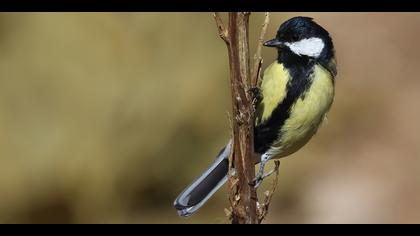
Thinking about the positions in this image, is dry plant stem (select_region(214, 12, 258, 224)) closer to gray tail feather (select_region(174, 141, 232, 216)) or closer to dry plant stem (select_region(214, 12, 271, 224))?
dry plant stem (select_region(214, 12, 271, 224))

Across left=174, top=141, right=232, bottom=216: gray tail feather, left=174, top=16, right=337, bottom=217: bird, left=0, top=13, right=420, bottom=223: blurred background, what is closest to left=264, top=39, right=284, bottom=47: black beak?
left=174, top=16, right=337, bottom=217: bird

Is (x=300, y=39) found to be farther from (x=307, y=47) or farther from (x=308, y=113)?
(x=308, y=113)

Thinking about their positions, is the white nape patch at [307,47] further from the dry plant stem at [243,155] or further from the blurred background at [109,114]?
the blurred background at [109,114]

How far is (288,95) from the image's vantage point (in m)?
2.86

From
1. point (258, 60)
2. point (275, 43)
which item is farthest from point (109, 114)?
point (258, 60)

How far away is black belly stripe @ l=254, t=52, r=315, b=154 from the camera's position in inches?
113

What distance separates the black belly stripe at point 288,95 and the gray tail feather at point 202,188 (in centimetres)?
15

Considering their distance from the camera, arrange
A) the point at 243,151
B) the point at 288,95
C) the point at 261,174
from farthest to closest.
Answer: the point at 288,95
the point at 261,174
the point at 243,151

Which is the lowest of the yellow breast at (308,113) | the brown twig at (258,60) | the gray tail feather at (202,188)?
the gray tail feather at (202,188)

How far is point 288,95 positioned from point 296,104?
0.07 meters

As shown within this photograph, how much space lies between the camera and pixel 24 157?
502 centimetres

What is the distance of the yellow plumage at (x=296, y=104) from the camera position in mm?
2861

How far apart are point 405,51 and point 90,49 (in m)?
4.59

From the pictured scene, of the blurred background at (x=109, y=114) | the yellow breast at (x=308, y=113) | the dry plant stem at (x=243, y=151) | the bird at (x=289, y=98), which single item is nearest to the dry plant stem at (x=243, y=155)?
the dry plant stem at (x=243, y=151)
